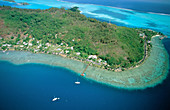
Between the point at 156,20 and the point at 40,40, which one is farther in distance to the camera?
the point at 156,20

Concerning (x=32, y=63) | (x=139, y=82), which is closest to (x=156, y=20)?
(x=139, y=82)

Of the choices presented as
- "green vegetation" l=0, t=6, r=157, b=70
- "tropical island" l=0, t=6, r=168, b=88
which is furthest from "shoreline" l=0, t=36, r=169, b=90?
"green vegetation" l=0, t=6, r=157, b=70

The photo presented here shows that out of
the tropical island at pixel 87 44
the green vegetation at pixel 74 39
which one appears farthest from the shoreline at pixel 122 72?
the green vegetation at pixel 74 39

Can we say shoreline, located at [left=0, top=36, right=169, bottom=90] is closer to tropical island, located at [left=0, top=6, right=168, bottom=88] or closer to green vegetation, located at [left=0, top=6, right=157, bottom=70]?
tropical island, located at [left=0, top=6, right=168, bottom=88]

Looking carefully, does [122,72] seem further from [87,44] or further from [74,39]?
[74,39]

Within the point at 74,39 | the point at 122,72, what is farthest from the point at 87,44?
the point at 122,72

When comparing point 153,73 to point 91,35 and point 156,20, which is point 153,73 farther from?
point 156,20

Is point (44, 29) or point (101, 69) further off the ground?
point (44, 29)
